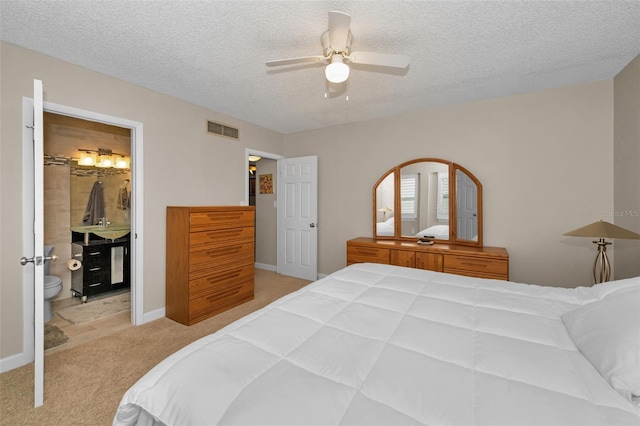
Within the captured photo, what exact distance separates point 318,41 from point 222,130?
2.18m

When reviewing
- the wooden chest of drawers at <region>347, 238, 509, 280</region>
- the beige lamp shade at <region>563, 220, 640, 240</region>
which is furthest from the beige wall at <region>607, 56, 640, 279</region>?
the wooden chest of drawers at <region>347, 238, 509, 280</region>

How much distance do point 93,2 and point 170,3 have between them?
48 cm

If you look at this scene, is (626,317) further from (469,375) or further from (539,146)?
(539,146)

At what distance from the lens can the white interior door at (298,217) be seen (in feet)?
14.8

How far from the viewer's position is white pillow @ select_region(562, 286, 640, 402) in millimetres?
883

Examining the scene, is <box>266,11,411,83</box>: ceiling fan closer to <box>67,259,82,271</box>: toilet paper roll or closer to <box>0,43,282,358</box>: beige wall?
<box>0,43,282,358</box>: beige wall

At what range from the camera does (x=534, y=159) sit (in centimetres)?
309

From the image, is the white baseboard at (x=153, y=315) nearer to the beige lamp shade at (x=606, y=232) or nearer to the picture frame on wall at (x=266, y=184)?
the picture frame on wall at (x=266, y=184)

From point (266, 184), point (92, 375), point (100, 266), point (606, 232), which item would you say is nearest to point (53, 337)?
point (92, 375)

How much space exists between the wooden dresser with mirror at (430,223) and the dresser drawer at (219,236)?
1.42m

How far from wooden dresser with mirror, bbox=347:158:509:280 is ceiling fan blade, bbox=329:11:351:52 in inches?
89.9

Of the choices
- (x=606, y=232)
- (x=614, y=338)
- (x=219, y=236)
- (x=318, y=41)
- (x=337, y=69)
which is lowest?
(x=614, y=338)

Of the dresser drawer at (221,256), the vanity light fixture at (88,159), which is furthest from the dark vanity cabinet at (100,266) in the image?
the dresser drawer at (221,256)

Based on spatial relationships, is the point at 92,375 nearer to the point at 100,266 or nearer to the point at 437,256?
the point at 100,266
